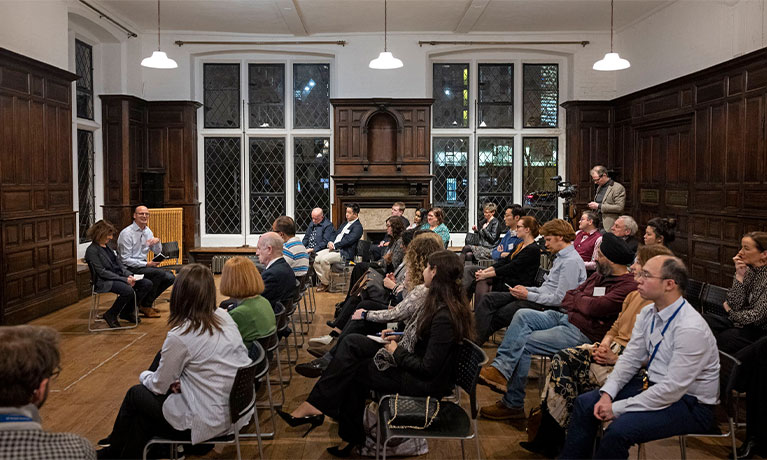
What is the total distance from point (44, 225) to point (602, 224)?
6.99m

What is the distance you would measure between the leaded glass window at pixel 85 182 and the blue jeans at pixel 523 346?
26.0 feet

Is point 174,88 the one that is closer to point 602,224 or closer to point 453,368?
point 602,224

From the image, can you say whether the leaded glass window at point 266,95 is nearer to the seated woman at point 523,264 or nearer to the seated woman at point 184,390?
the seated woman at point 523,264

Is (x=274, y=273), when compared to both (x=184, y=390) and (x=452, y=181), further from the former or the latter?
(x=452, y=181)

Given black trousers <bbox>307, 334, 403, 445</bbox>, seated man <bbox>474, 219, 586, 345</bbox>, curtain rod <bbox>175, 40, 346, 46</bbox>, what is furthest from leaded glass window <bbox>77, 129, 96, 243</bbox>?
black trousers <bbox>307, 334, 403, 445</bbox>

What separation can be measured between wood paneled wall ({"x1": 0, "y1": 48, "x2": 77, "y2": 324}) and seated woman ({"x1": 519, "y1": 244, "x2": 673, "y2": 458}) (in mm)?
5851

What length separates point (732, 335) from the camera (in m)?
4.14

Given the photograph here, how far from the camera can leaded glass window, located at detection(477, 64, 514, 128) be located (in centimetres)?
1171

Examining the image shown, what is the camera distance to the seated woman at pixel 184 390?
2846mm

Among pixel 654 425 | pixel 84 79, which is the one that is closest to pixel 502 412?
pixel 654 425

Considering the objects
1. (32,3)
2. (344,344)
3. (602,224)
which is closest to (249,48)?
(32,3)

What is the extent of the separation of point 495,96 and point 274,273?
8.03 metres

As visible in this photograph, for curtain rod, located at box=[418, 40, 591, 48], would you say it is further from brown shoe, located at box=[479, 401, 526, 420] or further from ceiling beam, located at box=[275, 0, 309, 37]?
brown shoe, located at box=[479, 401, 526, 420]

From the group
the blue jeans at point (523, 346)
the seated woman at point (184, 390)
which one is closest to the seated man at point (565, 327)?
the blue jeans at point (523, 346)
